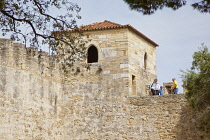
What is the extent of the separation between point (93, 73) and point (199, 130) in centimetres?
477

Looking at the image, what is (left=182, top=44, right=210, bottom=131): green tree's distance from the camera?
17891mm

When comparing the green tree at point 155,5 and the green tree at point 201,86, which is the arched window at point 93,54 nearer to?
the green tree at point 201,86

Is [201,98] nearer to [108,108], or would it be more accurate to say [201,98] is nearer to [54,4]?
[108,108]

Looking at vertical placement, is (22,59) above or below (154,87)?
above

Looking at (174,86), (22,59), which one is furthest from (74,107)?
(174,86)

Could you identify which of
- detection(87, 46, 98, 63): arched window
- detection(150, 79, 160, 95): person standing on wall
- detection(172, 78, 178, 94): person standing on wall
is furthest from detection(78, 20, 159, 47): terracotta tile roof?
detection(172, 78, 178, 94): person standing on wall

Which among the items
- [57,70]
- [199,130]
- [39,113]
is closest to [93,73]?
[57,70]

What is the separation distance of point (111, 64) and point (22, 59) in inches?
152

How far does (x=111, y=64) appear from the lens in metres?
21.3

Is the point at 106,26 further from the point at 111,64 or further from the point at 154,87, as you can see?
Answer: the point at 154,87

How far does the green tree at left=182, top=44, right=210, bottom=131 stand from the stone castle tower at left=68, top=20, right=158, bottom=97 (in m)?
3.16

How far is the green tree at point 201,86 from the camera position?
1789 centimetres

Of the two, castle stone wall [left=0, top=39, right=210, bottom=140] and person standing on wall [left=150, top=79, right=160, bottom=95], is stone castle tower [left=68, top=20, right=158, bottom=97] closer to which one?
castle stone wall [left=0, top=39, right=210, bottom=140]

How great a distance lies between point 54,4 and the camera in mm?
13344
